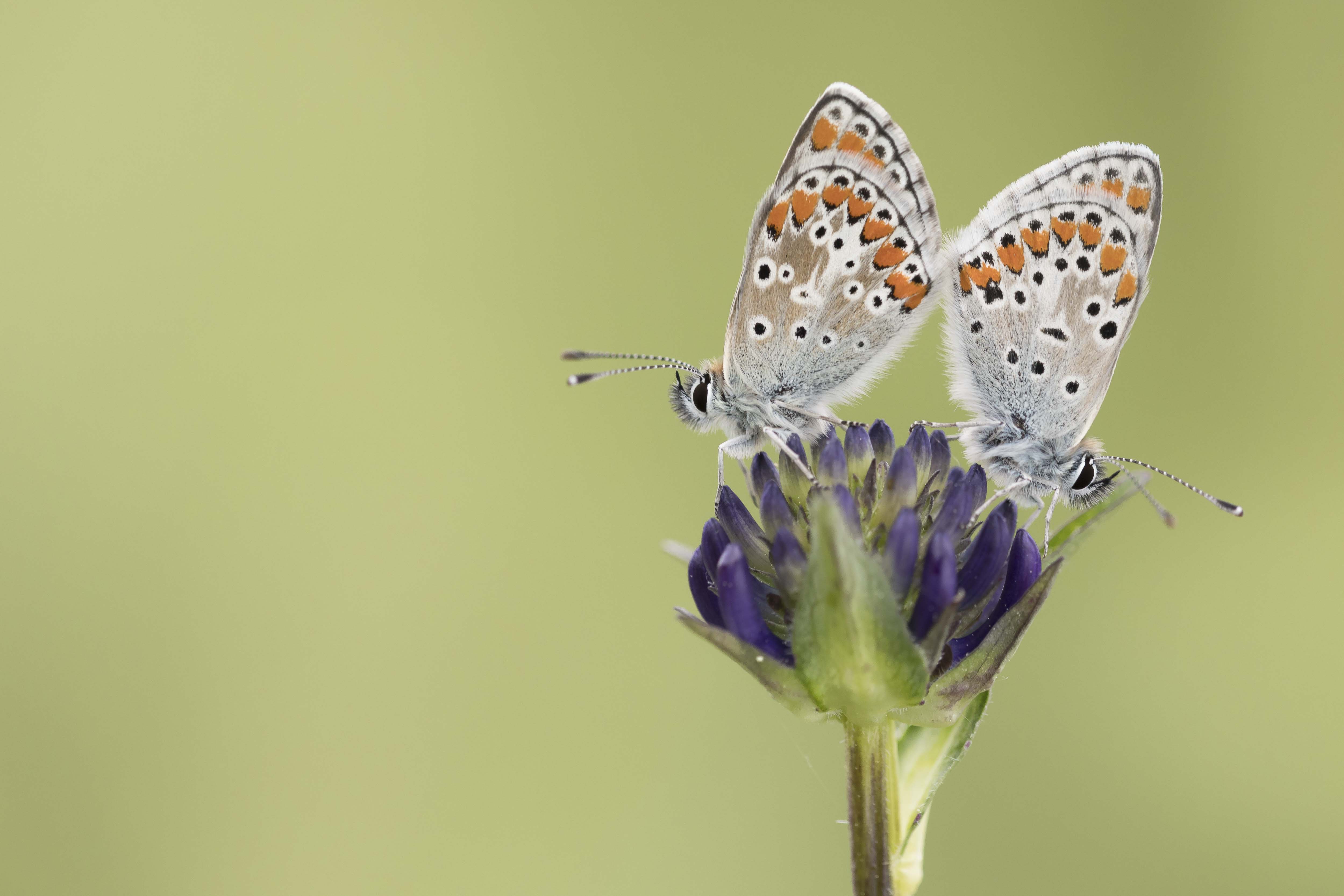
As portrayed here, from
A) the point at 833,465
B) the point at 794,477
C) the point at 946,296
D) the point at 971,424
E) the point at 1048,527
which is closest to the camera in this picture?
the point at 833,465

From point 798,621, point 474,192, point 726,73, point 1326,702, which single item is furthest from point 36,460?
point 1326,702

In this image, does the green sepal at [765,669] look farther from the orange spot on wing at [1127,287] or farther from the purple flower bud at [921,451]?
the orange spot on wing at [1127,287]

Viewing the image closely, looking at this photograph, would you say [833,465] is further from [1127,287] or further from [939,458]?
[1127,287]

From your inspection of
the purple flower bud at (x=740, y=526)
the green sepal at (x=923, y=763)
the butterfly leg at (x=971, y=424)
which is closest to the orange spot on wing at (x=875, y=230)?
the butterfly leg at (x=971, y=424)

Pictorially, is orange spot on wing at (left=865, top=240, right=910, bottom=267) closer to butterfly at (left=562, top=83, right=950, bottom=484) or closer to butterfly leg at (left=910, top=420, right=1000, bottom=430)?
butterfly at (left=562, top=83, right=950, bottom=484)

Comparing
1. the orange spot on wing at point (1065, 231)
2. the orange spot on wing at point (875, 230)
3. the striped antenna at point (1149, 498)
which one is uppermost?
the orange spot on wing at point (875, 230)

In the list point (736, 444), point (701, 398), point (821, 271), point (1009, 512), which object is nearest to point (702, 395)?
point (701, 398)
